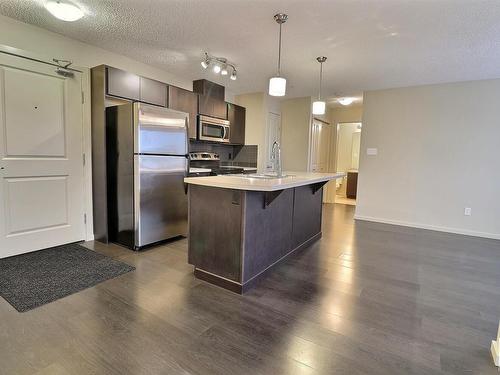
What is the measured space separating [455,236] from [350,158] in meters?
5.10

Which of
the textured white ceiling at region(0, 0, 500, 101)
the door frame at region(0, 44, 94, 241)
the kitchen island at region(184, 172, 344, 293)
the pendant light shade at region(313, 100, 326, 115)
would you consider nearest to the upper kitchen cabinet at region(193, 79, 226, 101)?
the textured white ceiling at region(0, 0, 500, 101)

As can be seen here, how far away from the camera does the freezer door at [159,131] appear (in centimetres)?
298

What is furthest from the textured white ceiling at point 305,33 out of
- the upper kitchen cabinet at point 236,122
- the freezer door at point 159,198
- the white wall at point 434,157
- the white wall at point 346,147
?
the white wall at point 346,147

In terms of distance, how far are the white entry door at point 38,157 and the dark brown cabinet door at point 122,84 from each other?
14.4 inches

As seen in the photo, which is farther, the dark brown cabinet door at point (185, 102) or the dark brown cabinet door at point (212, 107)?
the dark brown cabinet door at point (212, 107)

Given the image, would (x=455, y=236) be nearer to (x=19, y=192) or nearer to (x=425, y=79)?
(x=425, y=79)

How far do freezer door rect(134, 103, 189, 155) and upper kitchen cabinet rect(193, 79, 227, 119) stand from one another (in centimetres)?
112

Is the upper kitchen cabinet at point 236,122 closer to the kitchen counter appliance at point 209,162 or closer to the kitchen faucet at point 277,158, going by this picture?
the kitchen counter appliance at point 209,162

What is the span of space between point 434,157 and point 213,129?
3.70 m

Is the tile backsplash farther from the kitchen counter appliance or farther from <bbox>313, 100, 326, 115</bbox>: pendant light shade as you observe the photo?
<bbox>313, 100, 326, 115</bbox>: pendant light shade

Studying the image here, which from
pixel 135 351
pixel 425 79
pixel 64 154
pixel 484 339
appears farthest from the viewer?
pixel 425 79

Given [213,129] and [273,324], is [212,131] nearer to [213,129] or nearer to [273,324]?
[213,129]

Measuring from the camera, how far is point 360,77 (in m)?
4.23

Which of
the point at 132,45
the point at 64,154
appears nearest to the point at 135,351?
the point at 64,154
